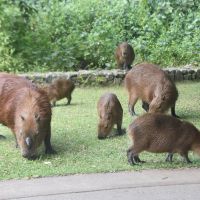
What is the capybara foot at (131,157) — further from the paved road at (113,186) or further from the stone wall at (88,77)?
the stone wall at (88,77)

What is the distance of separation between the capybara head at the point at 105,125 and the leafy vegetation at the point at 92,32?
5725mm

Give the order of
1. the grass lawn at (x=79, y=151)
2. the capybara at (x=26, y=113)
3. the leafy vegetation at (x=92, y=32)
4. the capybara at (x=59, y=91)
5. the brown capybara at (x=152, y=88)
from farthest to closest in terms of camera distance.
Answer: the leafy vegetation at (x=92, y=32)
the capybara at (x=59, y=91)
the brown capybara at (x=152, y=88)
the capybara at (x=26, y=113)
the grass lawn at (x=79, y=151)

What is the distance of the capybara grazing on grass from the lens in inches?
276

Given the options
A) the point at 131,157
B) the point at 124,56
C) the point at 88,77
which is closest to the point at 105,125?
the point at 131,157

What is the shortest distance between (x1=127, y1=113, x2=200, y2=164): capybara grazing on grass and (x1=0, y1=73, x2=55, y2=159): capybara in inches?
46.9

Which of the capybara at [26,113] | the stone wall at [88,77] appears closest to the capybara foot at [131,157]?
the capybara at [26,113]

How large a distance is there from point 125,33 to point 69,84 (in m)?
6.17

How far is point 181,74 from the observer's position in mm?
13594

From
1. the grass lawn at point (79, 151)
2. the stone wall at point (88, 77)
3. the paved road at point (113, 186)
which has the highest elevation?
the paved road at point (113, 186)

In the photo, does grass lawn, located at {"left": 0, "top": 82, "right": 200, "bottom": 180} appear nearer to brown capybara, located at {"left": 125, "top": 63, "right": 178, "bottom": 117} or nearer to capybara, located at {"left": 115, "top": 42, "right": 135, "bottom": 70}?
brown capybara, located at {"left": 125, "top": 63, "right": 178, "bottom": 117}

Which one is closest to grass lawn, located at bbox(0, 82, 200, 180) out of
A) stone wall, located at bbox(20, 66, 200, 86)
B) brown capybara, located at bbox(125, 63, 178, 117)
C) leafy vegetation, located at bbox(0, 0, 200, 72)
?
brown capybara, located at bbox(125, 63, 178, 117)

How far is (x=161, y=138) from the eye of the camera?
7.00 metres

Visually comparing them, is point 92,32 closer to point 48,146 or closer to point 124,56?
point 124,56

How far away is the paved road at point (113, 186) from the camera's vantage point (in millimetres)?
5973
